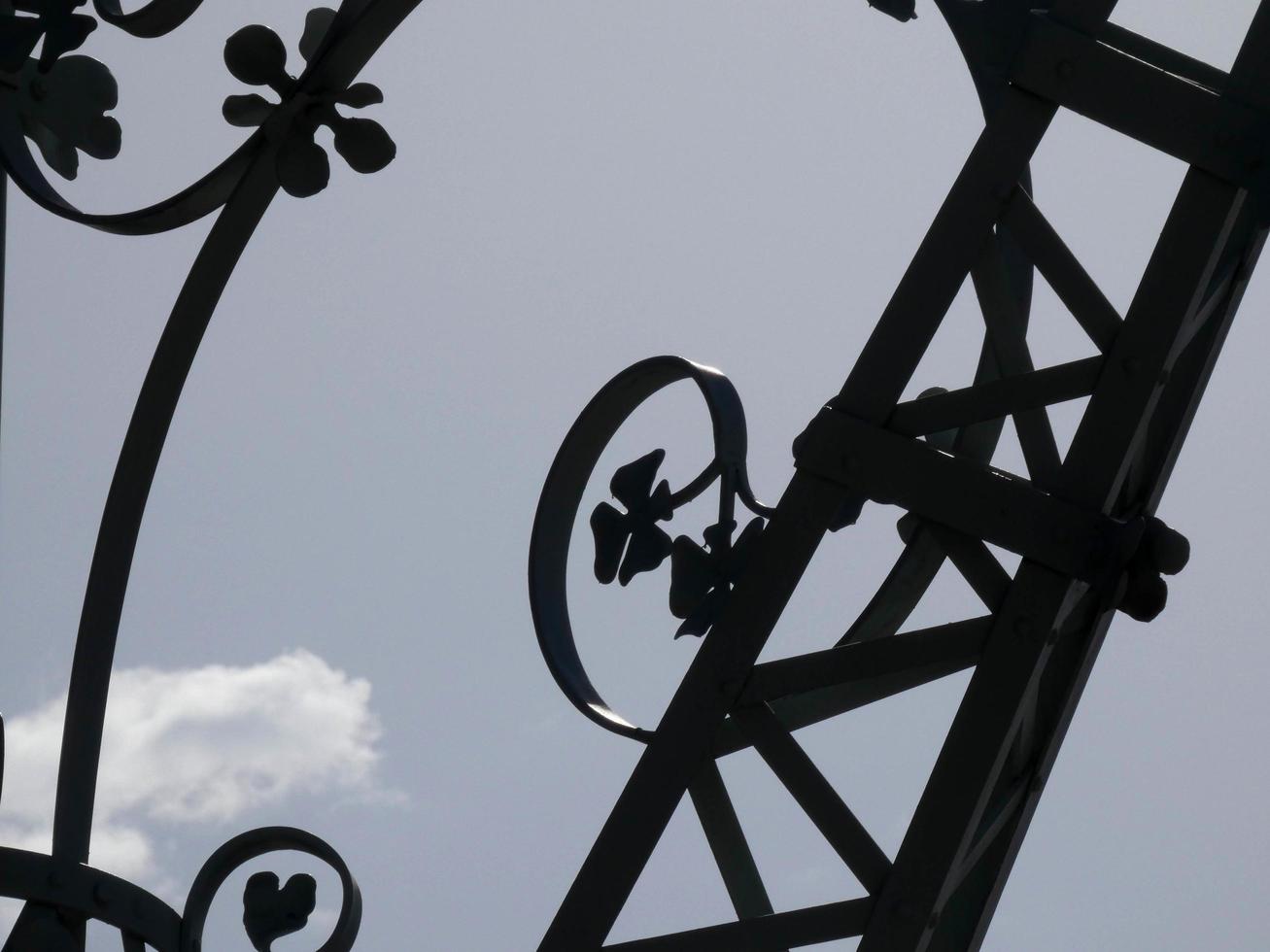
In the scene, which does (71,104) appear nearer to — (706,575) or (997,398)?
(706,575)

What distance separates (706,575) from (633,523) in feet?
0.81

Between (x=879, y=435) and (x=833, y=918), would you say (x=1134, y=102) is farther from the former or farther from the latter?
(x=833, y=918)

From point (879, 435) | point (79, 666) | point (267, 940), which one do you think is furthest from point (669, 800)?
point (79, 666)

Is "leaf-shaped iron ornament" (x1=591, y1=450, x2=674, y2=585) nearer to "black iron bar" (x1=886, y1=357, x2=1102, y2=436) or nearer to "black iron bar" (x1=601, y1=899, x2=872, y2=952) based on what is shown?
"black iron bar" (x1=886, y1=357, x2=1102, y2=436)

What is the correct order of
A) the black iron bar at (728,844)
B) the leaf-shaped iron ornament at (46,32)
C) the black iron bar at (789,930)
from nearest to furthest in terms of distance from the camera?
1. the black iron bar at (789,930)
2. the black iron bar at (728,844)
3. the leaf-shaped iron ornament at (46,32)

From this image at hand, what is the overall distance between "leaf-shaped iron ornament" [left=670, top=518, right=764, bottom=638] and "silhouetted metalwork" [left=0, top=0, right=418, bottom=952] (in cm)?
77

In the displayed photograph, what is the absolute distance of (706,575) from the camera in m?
2.46

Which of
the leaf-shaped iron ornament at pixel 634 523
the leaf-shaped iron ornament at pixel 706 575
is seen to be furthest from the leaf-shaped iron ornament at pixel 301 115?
the leaf-shaped iron ornament at pixel 706 575

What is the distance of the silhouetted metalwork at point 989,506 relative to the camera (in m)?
2.12

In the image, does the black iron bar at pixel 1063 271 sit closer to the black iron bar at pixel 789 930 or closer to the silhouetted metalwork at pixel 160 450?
the black iron bar at pixel 789 930

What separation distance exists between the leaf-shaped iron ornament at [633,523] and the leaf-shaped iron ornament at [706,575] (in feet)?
0.48

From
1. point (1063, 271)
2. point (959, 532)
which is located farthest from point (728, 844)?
point (1063, 271)

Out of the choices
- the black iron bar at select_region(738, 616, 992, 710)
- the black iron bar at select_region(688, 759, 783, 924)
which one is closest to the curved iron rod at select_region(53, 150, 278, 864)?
the black iron bar at select_region(688, 759, 783, 924)

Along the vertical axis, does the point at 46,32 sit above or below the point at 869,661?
above
